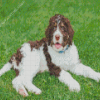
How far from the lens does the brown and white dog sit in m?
3.04

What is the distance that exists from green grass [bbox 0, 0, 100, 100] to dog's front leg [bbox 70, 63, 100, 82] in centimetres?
9

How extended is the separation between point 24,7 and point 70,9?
7.34 feet

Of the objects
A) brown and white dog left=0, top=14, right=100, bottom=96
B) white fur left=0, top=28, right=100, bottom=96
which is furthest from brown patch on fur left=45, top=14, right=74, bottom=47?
white fur left=0, top=28, right=100, bottom=96

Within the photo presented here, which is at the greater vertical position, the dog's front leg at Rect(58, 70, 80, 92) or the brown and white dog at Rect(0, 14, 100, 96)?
the brown and white dog at Rect(0, 14, 100, 96)

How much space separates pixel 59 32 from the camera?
2.95 meters

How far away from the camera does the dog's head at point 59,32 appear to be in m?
2.98

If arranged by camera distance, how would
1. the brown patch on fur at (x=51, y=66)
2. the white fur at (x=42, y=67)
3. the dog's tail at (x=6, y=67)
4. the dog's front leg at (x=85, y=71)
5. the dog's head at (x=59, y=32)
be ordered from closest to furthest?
the dog's head at (x=59, y=32), the white fur at (x=42, y=67), the dog's front leg at (x=85, y=71), the brown patch on fur at (x=51, y=66), the dog's tail at (x=6, y=67)

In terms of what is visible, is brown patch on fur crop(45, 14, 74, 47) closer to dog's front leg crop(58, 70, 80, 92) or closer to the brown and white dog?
the brown and white dog

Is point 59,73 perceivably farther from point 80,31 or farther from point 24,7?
point 24,7

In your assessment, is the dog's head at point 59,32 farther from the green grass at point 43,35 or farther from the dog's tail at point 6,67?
the dog's tail at point 6,67

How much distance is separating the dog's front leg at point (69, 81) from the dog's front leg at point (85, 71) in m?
0.32

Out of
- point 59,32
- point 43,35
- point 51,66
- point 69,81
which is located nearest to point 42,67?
point 51,66

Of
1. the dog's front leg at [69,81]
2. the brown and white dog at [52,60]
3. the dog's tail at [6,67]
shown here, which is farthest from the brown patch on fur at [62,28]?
A: the dog's tail at [6,67]

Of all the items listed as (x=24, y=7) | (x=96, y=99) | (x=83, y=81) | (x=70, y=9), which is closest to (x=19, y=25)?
(x=24, y=7)
